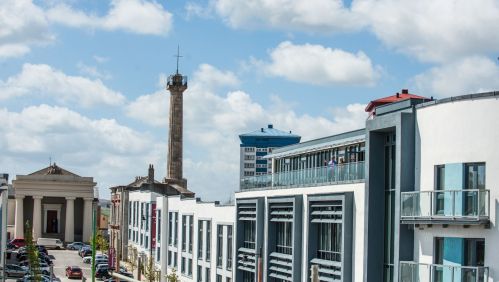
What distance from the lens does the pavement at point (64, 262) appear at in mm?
86425

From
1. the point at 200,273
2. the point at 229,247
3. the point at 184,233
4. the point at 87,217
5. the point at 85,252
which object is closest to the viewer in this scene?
the point at 229,247

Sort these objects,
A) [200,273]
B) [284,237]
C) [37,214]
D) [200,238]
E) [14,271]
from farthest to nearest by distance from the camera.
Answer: [37,214] < [14,271] < [200,238] < [200,273] < [284,237]

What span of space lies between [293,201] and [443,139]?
547 inches

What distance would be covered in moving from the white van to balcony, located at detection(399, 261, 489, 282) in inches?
3436

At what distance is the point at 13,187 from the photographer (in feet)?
406

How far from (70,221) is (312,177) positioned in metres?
83.0

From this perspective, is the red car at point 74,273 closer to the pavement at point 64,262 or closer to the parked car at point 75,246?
the pavement at point 64,262

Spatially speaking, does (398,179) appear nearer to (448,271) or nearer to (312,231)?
(448,271)

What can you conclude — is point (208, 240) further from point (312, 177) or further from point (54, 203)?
point (54, 203)

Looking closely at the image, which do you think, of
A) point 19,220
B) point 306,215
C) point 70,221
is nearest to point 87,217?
point 70,221

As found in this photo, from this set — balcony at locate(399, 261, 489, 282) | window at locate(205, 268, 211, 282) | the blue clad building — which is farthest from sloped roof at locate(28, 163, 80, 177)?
balcony at locate(399, 261, 489, 282)

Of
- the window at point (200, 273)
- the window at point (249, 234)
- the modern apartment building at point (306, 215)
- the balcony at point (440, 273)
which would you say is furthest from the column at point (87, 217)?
the balcony at point (440, 273)

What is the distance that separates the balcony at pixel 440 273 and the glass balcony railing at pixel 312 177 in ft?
18.3

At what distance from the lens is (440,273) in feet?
101
